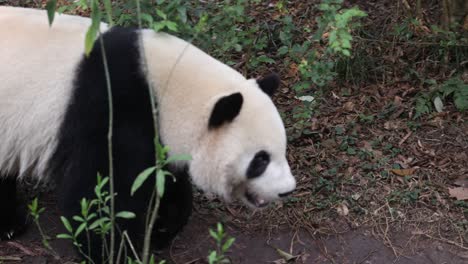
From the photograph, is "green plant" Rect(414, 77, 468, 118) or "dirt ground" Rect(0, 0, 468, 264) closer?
"dirt ground" Rect(0, 0, 468, 264)

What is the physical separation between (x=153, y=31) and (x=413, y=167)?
7.36 feet

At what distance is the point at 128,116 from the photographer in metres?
3.07

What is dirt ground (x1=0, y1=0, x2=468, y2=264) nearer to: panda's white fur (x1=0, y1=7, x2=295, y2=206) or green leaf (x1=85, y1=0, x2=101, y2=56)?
panda's white fur (x1=0, y1=7, x2=295, y2=206)

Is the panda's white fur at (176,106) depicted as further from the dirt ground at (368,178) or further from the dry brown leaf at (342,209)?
the dry brown leaf at (342,209)

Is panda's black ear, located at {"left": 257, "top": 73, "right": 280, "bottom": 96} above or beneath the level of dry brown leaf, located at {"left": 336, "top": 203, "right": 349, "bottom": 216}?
above

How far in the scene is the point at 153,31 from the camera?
3449 millimetres

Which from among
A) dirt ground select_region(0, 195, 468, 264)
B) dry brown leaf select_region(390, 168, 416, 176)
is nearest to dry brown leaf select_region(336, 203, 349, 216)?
dirt ground select_region(0, 195, 468, 264)

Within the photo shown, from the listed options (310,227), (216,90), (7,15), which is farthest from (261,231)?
(7,15)

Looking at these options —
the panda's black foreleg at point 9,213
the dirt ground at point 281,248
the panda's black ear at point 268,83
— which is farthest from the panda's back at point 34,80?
the panda's black ear at point 268,83

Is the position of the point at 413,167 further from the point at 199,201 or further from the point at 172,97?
the point at 172,97

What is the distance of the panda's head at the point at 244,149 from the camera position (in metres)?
3.07

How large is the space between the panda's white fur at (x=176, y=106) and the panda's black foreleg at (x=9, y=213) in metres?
0.77

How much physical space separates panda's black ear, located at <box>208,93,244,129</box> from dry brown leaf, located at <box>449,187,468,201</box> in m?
2.02

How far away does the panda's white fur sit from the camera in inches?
122
